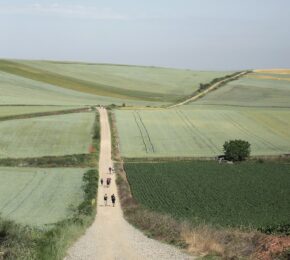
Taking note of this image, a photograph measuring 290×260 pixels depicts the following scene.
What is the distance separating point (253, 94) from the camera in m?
111

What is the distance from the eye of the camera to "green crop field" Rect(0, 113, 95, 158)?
59000 millimetres

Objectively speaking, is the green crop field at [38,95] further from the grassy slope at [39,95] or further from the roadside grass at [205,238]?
the roadside grass at [205,238]

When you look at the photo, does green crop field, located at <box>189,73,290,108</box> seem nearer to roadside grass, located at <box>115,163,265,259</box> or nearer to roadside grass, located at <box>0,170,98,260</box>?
roadside grass, located at <box>0,170,98,260</box>

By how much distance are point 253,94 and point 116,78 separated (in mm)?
33527

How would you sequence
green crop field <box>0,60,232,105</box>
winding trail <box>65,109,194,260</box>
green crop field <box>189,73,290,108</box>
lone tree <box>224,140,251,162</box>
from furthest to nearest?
green crop field <box>0,60,232,105</box>, green crop field <box>189,73,290,108</box>, lone tree <box>224,140,251,162</box>, winding trail <box>65,109,194,260</box>

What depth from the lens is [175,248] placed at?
24.0m

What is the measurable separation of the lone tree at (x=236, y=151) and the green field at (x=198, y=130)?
2.89 m

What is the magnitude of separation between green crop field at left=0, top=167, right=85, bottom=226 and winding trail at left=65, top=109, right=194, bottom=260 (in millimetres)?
2720

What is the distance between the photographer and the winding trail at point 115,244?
2323cm

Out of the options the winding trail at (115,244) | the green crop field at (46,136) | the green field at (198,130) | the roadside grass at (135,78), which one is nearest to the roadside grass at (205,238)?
the winding trail at (115,244)

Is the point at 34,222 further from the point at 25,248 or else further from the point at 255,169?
the point at 255,169

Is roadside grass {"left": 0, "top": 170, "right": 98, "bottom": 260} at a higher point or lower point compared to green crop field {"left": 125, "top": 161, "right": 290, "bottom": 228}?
higher

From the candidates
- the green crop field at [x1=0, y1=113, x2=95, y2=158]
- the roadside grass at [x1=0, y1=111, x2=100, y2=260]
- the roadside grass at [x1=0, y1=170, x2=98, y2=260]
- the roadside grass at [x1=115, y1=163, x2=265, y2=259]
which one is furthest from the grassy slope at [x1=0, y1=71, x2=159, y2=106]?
the roadside grass at [x1=115, y1=163, x2=265, y2=259]

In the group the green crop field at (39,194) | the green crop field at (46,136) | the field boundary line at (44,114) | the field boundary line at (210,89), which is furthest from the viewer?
the field boundary line at (210,89)
